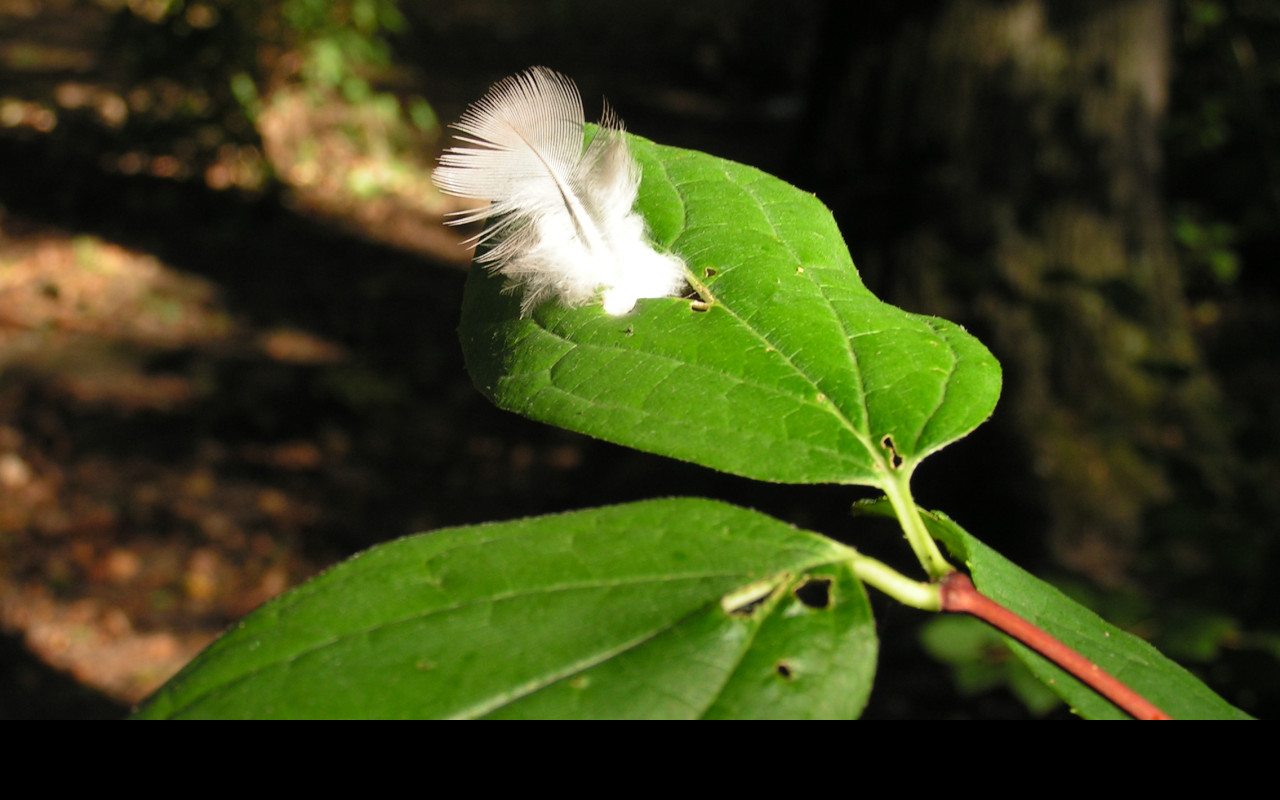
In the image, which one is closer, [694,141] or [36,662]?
[36,662]

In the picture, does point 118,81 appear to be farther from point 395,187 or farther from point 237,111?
point 395,187

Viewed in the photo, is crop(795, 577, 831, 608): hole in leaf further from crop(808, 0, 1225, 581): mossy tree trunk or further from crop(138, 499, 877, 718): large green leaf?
crop(808, 0, 1225, 581): mossy tree trunk

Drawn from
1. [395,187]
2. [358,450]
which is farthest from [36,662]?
[395,187]

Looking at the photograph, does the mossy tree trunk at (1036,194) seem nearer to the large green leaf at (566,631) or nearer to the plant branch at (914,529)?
the plant branch at (914,529)

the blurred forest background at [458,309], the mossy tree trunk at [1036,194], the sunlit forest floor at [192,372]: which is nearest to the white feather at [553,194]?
the blurred forest background at [458,309]

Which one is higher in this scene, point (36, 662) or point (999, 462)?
point (999, 462)

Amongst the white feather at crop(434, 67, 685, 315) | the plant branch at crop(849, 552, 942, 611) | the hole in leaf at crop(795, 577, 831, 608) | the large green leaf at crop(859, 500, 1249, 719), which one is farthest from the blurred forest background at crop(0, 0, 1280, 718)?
the plant branch at crop(849, 552, 942, 611)
